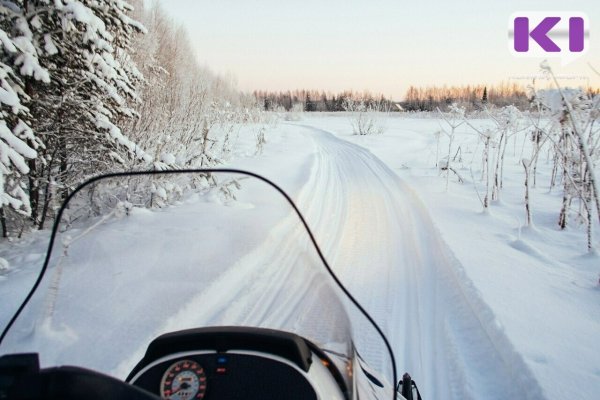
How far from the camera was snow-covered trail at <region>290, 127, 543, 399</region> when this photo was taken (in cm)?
303

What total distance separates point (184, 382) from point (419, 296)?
10.6 feet

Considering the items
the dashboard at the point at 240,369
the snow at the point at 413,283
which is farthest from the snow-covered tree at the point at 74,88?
the dashboard at the point at 240,369

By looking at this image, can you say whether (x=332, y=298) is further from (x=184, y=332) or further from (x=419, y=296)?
(x=419, y=296)

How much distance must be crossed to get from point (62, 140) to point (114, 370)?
17.8ft

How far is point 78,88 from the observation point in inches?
253

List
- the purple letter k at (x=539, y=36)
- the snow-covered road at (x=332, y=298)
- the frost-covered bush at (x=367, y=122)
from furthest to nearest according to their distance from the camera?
the frost-covered bush at (x=367, y=122)
the purple letter k at (x=539, y=36)
the snow-covered road at (x=332, y=298)

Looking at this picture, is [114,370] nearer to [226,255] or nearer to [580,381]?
[226,255]

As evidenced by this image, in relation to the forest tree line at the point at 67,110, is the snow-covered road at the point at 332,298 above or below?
below

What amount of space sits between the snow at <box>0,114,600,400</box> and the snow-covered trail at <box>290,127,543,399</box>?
0.01 m

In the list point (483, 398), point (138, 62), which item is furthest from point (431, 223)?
point (138, 62)

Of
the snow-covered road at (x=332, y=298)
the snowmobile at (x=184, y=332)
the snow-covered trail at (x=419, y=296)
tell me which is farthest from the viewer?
the snow-covered trail at (x=419, y=296)

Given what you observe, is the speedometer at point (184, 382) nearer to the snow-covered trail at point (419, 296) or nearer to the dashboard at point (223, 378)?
the dashboard at point (223, 378)

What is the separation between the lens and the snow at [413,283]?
1960 millimetres

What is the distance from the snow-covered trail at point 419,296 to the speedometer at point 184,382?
187 cm
